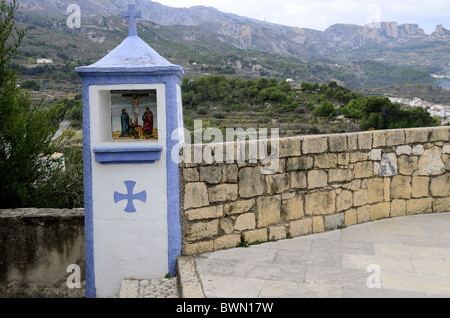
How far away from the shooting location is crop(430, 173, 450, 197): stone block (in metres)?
5.84

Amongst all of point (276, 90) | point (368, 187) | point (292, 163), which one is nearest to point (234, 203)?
point (292, 163)

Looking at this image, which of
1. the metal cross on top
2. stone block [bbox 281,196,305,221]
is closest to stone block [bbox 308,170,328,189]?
stone block [bbox 281,196,305,221]

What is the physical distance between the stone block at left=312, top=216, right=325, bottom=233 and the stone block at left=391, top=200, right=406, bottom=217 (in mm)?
1233

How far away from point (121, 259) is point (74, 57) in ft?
132

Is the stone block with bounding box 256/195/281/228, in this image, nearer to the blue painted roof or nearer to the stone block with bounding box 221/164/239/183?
the stone block with bounding box 221/164/239/183

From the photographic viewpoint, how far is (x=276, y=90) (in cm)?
3625

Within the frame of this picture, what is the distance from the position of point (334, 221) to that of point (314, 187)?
55cm

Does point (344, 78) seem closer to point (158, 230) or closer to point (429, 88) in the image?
point (429, 88)

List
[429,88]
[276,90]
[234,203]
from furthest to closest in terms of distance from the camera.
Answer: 1. [429,88]
2. [276,90]
3. [234,203]

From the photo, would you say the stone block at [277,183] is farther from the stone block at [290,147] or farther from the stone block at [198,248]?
the stone block at [198,248]

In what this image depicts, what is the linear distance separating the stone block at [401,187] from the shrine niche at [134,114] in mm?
3344

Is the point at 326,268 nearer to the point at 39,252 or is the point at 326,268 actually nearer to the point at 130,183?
the point at 130,183

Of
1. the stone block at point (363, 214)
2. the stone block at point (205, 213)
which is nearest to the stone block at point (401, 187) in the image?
the stone block at point (363, 214)

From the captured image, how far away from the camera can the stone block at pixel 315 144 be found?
492 centimetres
